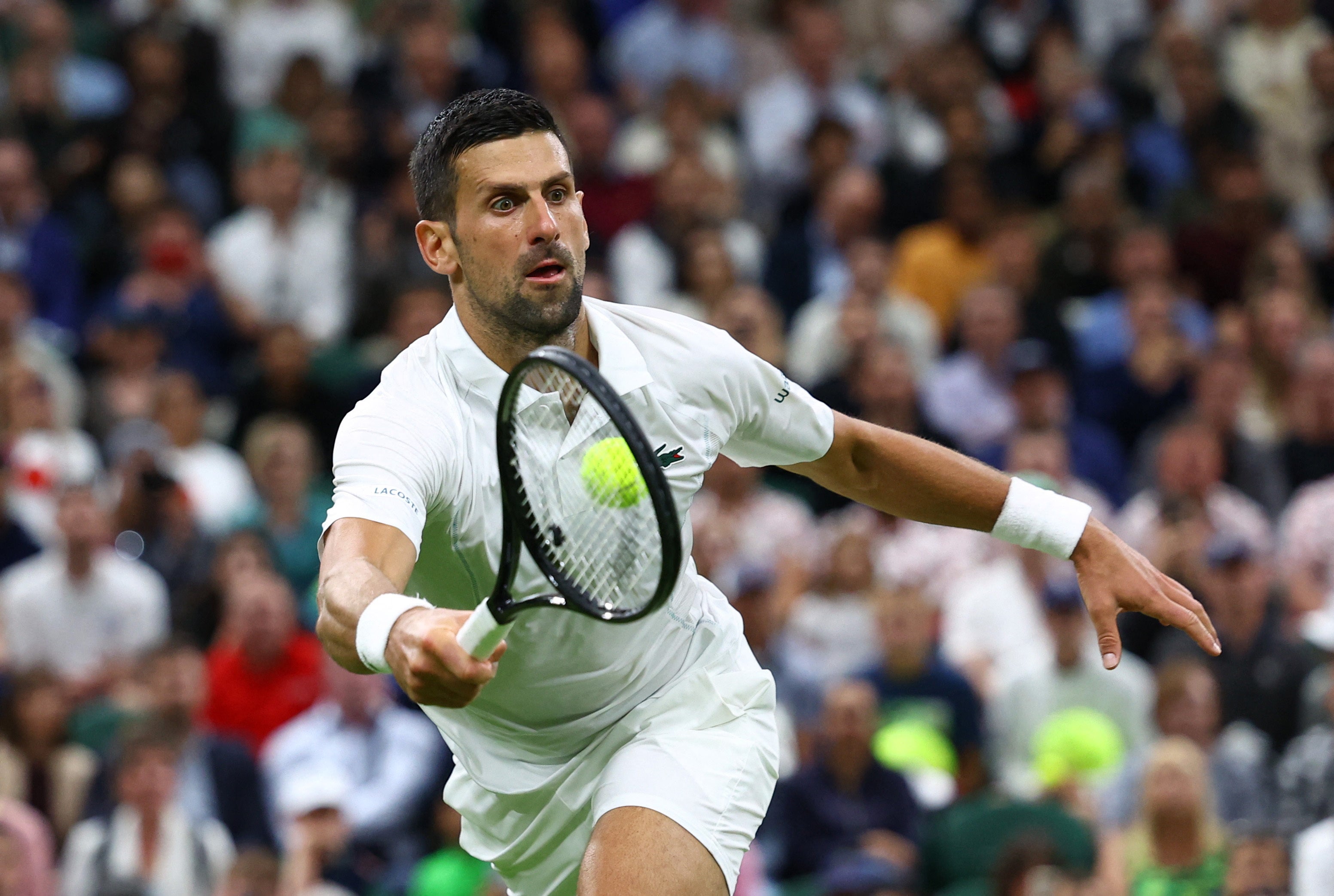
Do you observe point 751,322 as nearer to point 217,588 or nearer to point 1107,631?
point 217,588

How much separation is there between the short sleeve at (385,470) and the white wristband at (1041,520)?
55.9 inches

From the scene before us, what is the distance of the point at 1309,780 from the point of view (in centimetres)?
760

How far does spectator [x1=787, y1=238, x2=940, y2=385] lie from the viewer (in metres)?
10.3

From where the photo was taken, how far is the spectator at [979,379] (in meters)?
10.1

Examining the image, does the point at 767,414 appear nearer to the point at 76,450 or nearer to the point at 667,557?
the point at 667,557

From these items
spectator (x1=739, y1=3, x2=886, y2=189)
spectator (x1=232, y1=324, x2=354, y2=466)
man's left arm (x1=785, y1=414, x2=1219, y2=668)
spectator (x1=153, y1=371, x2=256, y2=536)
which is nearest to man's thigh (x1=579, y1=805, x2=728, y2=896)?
man's left arm (x1=785, y1=414, x2=1219, y2=668)

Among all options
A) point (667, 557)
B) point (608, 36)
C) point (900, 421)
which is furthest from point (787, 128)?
point (667, 557)

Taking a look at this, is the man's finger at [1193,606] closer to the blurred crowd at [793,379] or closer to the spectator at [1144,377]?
the blurred crowd at [793,379]

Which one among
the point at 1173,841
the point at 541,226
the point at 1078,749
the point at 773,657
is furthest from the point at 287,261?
the point at 541,226

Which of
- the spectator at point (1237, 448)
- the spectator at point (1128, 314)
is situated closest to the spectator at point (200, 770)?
the spectator at point (1237, 448)

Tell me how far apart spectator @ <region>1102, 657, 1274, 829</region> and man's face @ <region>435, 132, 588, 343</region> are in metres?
4.58

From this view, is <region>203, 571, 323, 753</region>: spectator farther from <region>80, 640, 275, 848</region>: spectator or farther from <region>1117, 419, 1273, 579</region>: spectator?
<region>1117, 419, 1273, 579</region>: spectator

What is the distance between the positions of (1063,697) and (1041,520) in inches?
160

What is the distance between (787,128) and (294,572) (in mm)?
4676
